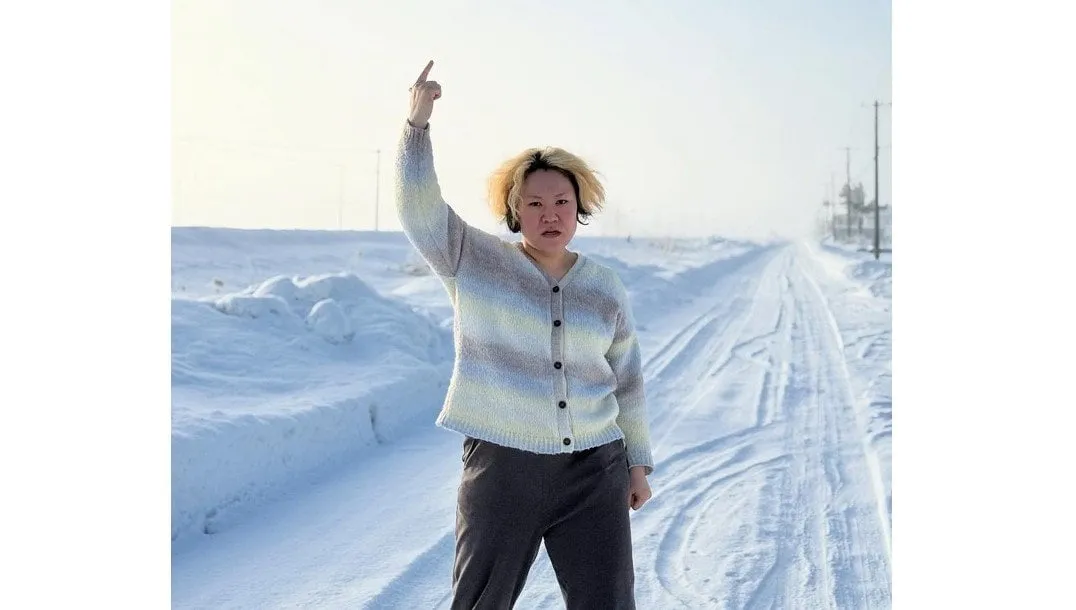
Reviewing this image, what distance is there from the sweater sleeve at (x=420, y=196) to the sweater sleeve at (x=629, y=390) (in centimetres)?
43

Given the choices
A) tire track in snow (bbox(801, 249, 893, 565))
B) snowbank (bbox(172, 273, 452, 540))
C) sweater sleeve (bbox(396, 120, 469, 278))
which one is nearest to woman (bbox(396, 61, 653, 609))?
sweater sleeve (bbox(396, 120, 469, 278))

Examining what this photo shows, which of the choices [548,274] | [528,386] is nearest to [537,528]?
[528,386]

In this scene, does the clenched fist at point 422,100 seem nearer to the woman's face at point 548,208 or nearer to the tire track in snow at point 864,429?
the woman's face at point 548,208

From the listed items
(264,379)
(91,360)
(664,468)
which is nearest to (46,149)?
(91,360)

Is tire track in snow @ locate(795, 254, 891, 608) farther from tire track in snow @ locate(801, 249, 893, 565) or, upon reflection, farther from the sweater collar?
the sweater collar

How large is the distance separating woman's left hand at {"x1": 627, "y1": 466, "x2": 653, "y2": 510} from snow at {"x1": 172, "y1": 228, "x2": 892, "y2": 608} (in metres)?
1.01

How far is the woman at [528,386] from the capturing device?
1880 millimetres

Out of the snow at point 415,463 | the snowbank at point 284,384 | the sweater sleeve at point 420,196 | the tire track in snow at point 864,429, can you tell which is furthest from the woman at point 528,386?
the snowbank at point 284,384

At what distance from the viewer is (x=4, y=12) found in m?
2.86

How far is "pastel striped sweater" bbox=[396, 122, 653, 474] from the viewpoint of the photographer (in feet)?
6.27

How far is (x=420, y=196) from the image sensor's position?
1870 millimetres

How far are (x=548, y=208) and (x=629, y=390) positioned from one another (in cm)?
47

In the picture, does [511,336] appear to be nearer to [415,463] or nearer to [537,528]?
[537,528]
